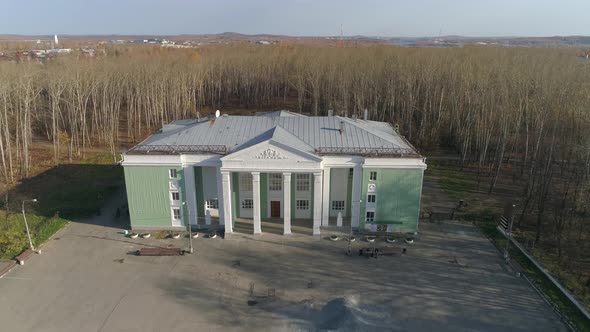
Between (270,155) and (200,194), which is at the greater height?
(270,155)

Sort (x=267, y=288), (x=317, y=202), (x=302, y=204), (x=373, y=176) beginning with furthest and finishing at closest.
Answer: (x=302, y=204) → (x=373, y=176) → (x=317, y=202) → (x=267, y=288)

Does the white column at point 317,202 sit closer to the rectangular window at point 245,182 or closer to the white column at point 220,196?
the rectangular window at point 245,182

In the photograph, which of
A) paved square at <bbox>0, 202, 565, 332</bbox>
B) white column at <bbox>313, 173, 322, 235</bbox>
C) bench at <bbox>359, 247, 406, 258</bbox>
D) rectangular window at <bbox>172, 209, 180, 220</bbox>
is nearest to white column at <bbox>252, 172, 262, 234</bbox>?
paved square at <bbox>0, 202, 565, 332</bbox>

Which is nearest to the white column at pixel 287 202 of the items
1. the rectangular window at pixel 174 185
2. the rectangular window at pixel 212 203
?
the rectangular window at pixel 212 203

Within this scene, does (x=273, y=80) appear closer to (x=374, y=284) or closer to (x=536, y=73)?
(x=536, y=73)

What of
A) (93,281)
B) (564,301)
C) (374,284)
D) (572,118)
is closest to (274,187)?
(374,284)

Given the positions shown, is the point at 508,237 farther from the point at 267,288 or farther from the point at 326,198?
the point at 267,288

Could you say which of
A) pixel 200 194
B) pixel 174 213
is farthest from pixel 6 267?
pixel 200 194
